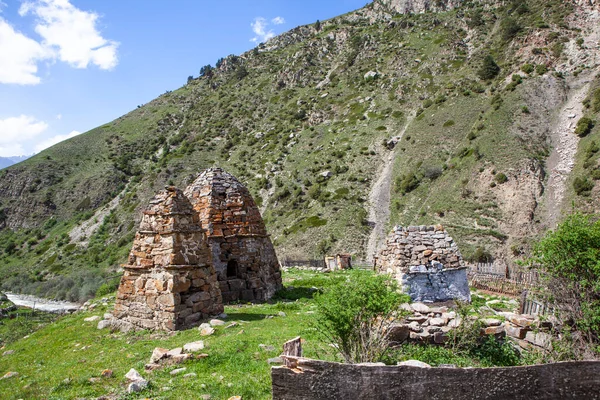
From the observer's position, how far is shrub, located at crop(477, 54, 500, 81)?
240 feet

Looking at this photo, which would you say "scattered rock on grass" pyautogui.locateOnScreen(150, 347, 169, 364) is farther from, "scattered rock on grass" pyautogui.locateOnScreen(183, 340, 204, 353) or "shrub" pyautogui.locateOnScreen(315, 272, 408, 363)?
"shrub" pyautogui.locateOnScreen(315, 272, 408, 363)

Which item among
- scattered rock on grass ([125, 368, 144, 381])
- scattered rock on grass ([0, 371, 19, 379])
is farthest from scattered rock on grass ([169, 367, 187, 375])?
scattered rock on grass ([0, 371, 19, 379])

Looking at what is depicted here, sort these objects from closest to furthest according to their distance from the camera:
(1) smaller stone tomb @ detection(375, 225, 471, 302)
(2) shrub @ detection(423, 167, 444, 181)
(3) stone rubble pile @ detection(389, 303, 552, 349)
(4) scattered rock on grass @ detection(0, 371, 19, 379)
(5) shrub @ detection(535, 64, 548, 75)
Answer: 1. (3) stone rubble pile @ detection(389, 303, 552, 349)
2. (4) scattered rock on grass @ detection(0, 371, 19, 379)
3. (1) smaller stone tomb @ detection(375, 225, 471, 302)
4. (2) shrub @ detection(423, 167, 444, 181)
5. (5) shrub @ detection(535, 64, 548, 75)

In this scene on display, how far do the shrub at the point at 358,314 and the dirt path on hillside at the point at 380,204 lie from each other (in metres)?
37.7

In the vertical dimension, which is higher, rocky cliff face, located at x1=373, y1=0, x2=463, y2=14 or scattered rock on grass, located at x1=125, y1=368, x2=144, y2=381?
rocky cliff face, located at x1=373, y1=0, x2=463, y2=14

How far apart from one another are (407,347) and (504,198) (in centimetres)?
4439

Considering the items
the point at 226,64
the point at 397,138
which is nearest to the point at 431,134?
the point at 397,138

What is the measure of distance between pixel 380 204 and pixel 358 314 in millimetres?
51359

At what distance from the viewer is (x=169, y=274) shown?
422 inches

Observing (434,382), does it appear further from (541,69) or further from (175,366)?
(541,69)

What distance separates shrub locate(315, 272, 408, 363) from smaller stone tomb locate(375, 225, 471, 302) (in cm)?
588

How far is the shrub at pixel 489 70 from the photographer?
240 feet

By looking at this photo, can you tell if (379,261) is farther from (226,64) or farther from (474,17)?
(226,64)

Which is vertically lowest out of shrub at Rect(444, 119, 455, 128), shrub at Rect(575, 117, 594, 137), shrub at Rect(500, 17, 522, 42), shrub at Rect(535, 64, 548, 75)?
shrub at Rect(575, 117, 594, 137)
